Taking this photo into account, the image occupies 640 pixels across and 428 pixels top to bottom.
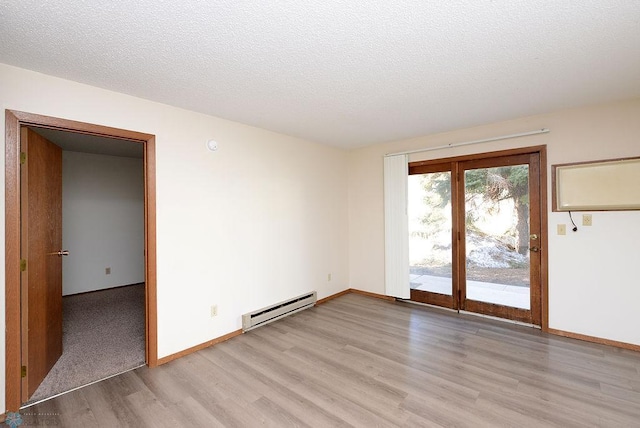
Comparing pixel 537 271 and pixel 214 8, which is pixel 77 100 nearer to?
pixel 214 8

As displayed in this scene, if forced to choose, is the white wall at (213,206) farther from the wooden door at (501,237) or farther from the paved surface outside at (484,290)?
the wooden door at (501,237)

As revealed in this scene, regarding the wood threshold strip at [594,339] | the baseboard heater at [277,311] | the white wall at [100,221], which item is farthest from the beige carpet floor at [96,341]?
the wood threshold strip at [594,339]

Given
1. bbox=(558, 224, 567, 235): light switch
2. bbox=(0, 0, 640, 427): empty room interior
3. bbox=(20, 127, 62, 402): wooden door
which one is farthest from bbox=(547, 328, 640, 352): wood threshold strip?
bbox=(20, 127, 62, 402): wooden door

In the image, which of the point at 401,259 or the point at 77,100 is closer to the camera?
the point at 77,100

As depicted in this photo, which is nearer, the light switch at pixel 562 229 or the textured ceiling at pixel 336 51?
the textured ceiling at pixel 336 51

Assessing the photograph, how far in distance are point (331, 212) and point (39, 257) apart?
3471 millimetres

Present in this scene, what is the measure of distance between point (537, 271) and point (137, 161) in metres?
6.84

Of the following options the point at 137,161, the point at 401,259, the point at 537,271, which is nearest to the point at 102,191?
the point at 137,161

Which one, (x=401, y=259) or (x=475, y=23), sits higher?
(x=475, y=23)

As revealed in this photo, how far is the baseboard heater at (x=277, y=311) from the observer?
336cm

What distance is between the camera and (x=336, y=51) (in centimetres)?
189

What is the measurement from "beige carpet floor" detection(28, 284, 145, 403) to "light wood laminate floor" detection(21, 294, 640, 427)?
0.19 metres

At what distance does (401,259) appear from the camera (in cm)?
433

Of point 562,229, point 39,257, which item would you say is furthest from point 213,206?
point 562,229
